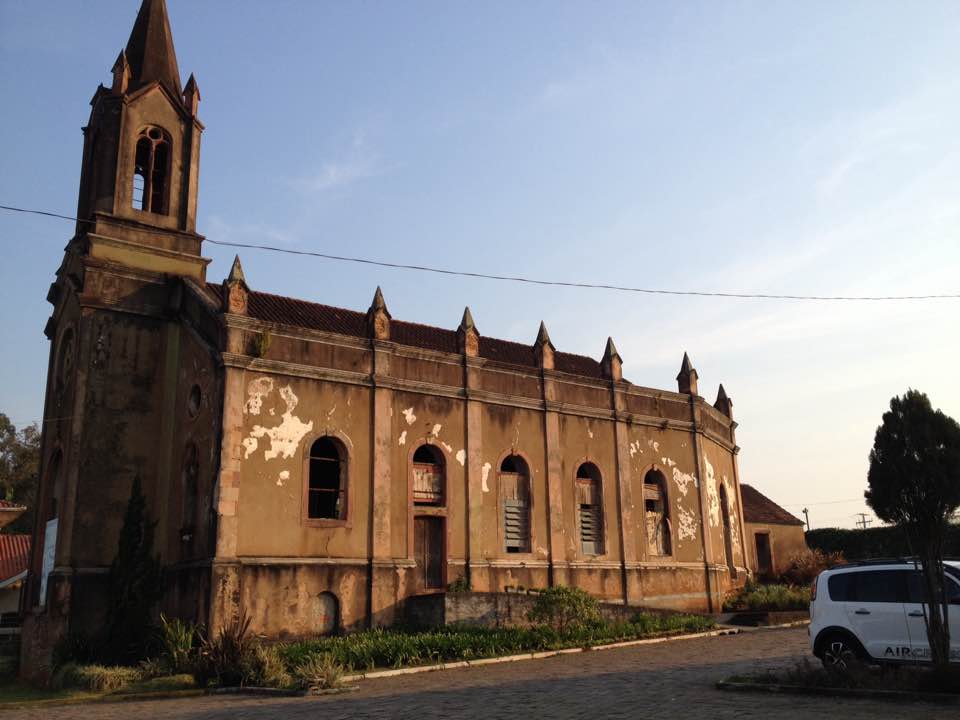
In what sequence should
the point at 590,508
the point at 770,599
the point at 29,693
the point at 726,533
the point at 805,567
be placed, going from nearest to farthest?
the point at 29,693, the point at 590,508, the point at 770,599, the point at 726,533, the point at 805,567

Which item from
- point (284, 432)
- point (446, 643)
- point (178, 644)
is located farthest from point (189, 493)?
point (446, 643)

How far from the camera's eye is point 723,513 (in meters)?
30.8

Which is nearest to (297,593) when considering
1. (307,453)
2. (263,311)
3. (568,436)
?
(307,453)

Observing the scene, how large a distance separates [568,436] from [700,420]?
6199 millimetres

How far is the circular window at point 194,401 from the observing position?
814 inches

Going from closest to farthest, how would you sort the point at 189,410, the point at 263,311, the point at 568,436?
1. the point at 189,410
2. the point at 263,311
3. the point at 568,436

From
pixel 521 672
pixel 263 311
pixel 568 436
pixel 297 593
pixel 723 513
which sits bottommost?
pixel 521 672

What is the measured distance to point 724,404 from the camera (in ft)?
110

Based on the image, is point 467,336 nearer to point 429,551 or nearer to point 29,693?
point 429,551

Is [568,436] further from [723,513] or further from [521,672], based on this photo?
[521,672]

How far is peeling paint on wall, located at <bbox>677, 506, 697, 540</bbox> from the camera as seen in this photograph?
2781 centimetres

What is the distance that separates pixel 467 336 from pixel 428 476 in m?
4.21

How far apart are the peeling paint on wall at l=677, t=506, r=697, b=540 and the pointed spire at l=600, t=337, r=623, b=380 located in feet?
15.9

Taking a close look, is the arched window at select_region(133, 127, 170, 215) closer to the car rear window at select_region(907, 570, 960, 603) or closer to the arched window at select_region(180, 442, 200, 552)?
the arched window at select_region(180, 442, 200, 552)
